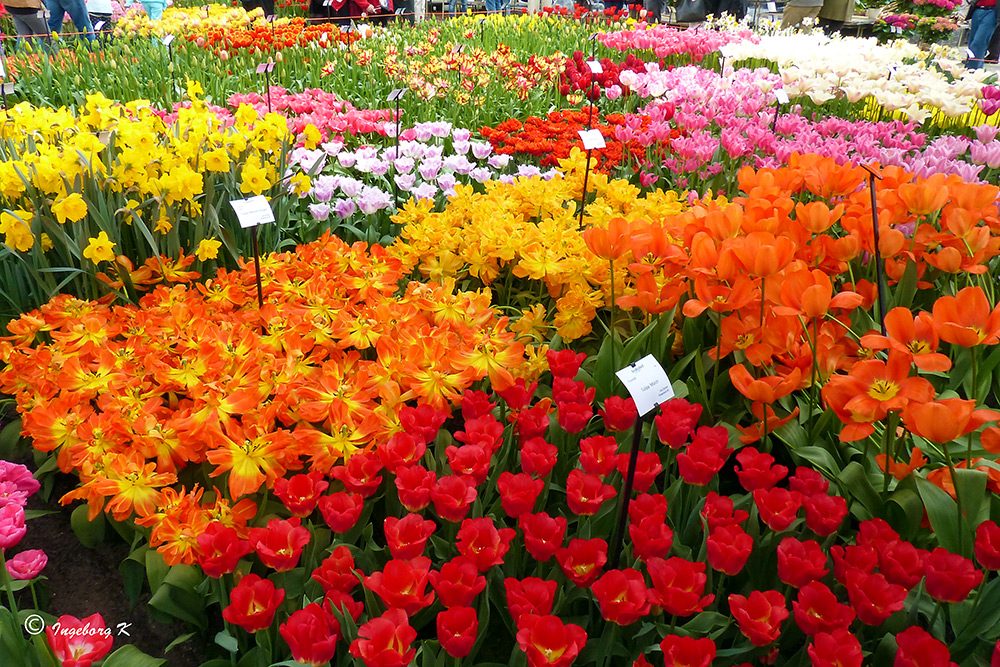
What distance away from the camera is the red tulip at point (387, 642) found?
2.79 ft

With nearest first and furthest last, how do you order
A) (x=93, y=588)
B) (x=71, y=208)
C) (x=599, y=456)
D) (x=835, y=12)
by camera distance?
1. (x=599, y=456)
2. (x=93, y=588)
3. (x=71, y=208)
4. (x=835, y=12)

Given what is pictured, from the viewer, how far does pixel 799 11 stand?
883 cm

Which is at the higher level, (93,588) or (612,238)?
(612,238)

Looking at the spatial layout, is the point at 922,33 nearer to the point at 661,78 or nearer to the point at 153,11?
the point at 661,78

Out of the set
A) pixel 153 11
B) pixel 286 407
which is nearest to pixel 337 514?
pixel 286 407

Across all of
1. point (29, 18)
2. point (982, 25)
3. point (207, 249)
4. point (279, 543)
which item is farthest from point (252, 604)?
point (982, 25)

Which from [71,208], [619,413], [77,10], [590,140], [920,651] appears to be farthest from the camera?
[77,10]

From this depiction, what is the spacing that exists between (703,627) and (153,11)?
11.3m

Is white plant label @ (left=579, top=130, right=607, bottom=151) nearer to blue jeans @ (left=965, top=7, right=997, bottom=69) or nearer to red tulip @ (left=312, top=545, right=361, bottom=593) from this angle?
red tulip @ (left=312, top=545, right=361, bottom=593)

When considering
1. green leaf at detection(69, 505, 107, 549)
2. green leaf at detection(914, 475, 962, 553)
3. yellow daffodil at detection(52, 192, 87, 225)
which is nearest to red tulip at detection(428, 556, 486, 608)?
green leaf at detection(914, 475, 962, 553)

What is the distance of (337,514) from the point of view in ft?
3.50

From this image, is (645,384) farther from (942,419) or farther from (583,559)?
(942,419)

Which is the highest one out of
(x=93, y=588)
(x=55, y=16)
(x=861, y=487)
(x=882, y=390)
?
(x=55, y=16)

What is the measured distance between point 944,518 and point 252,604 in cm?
108
